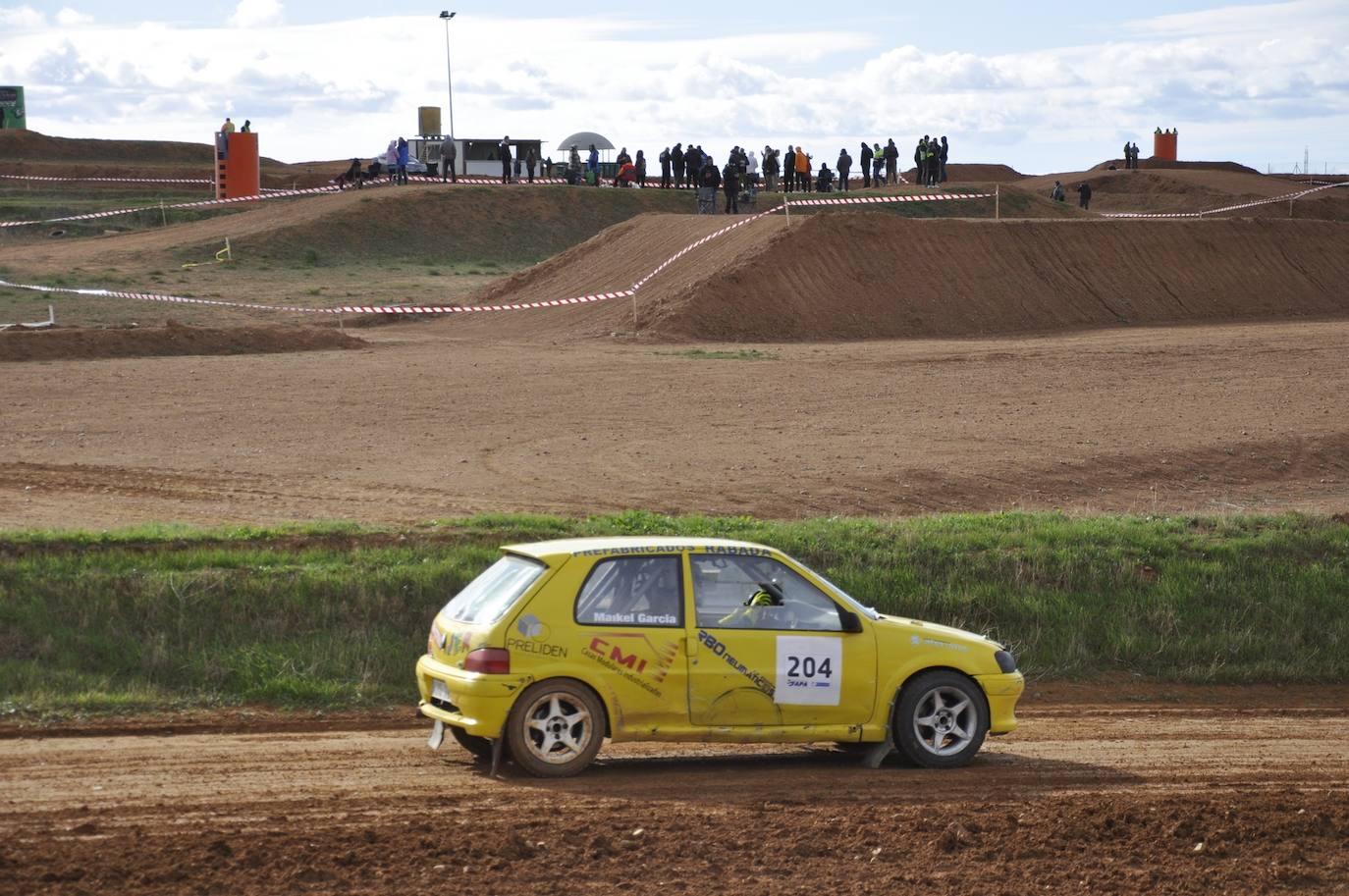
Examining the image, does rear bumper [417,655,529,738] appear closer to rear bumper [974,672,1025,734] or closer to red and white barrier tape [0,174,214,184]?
rear bumper [974,672,1025,734]

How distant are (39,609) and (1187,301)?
118ft

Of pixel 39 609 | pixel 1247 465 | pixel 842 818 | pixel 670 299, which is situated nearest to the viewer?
pixel 842 818

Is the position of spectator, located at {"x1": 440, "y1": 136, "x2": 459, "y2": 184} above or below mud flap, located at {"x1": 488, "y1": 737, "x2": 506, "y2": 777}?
above

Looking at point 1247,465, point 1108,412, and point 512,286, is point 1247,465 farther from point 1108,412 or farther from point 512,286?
point 512,286

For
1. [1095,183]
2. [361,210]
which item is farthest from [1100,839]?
[1095,183]

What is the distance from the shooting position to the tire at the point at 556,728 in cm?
891

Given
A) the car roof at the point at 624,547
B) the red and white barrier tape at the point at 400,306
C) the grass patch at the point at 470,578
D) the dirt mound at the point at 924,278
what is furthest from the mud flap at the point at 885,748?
the red and white barrier tape at the point at 400,306

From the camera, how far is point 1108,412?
82.9 feet

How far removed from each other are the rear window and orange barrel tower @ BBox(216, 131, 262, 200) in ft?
171

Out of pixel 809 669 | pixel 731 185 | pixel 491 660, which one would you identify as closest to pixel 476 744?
pixel 491 660

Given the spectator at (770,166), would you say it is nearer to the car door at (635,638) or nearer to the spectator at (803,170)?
the spectator at (803,170)

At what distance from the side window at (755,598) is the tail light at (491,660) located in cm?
123

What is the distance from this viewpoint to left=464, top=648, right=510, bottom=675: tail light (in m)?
8.85

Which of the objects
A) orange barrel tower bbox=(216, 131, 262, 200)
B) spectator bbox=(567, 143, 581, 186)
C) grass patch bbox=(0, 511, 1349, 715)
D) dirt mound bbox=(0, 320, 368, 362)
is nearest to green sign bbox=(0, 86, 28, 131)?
orange barrel tower bbox=(216, 131, 262, 200)
